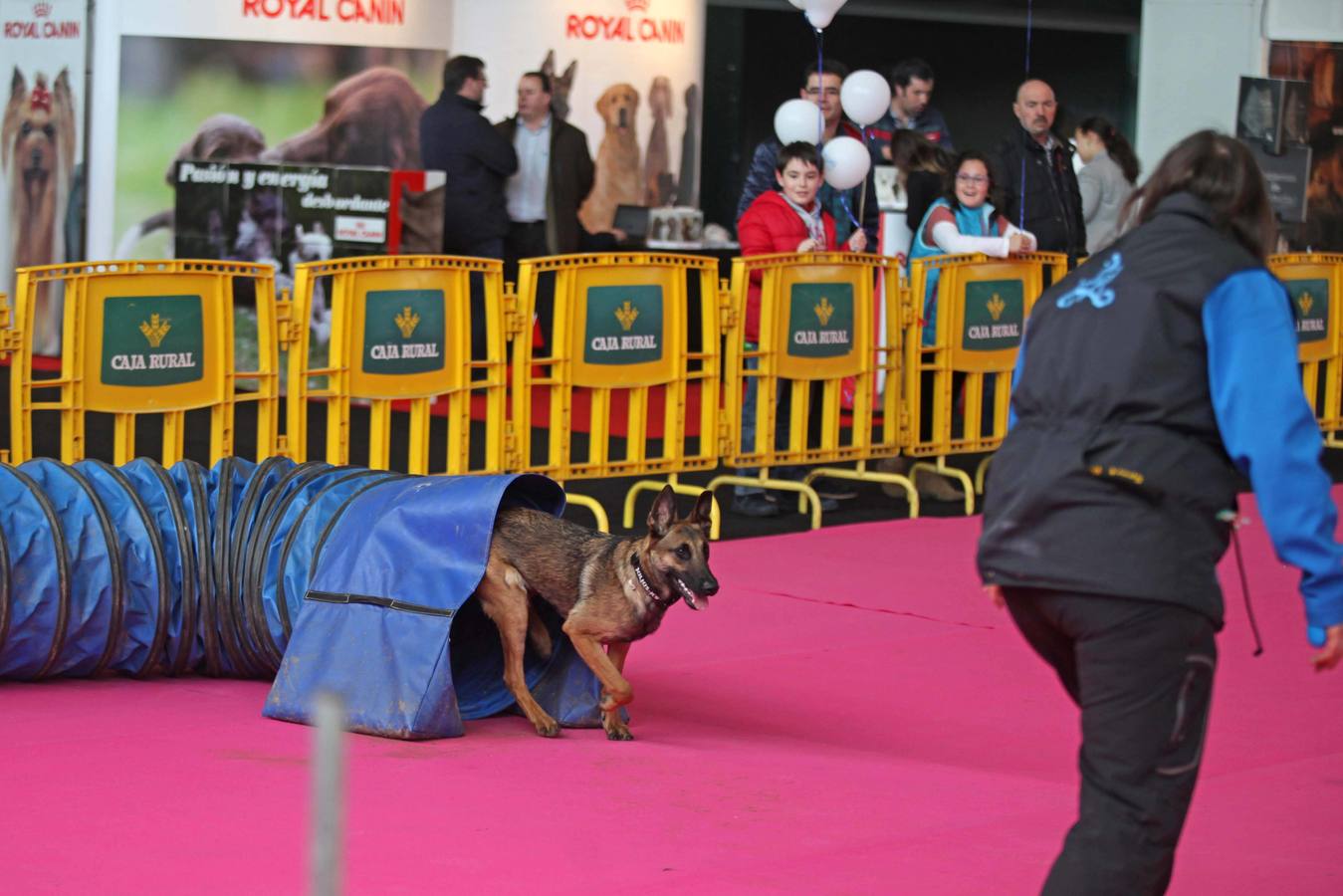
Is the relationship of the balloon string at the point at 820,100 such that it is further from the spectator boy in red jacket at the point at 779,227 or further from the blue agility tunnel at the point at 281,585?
the blue agility tunnel at the point at 281,585

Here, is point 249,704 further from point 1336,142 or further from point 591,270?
point 1336,142

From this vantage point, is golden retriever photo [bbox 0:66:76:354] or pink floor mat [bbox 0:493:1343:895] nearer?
pink floor mat [bbox 0:493:1343:895]

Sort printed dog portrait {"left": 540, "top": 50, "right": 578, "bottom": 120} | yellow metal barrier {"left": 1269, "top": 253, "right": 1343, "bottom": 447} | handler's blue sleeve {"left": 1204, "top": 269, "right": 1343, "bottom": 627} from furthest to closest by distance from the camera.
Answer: printed dog portrait {"left": 540, "top": 50, "right": 578, "bottom": 120} → yellow metal barrier {"left": 1269, "top": 253, "right": 1343, "bottom": 447} → handler's blue sleeve {"left": 1204, "top": 269, "right": 1343, "bottom": 627}

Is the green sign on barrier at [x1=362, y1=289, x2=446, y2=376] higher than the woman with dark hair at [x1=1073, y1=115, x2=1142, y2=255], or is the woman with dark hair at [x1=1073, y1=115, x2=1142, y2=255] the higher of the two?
the woman with dark hair at [x1=1073, y1=115, x2=1142, y2=255]

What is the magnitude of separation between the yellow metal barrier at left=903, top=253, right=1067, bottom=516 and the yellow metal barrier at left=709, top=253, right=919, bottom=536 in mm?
121

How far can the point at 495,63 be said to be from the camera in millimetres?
15594

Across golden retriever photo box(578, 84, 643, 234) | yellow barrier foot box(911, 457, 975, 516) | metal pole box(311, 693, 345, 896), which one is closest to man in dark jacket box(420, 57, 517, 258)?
golden retriever photo box(578, 84, 643, 234)

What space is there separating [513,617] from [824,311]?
481 centimetres

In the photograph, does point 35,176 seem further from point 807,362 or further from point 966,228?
point 966,228

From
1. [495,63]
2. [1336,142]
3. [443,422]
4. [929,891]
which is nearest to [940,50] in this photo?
[1336,142]

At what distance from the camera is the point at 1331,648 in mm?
3533

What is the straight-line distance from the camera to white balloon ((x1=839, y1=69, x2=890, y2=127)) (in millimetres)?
12141

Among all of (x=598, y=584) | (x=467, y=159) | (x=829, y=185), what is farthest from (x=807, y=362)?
(x=598, y=584)

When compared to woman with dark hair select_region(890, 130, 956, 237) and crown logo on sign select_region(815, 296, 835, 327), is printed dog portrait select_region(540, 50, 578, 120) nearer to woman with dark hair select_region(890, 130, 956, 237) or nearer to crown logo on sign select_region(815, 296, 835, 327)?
woman with dark hair select_region(890, 130, 956, 237)
